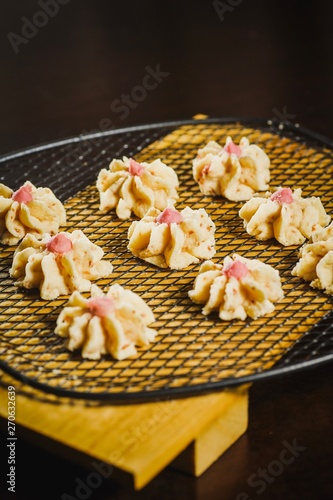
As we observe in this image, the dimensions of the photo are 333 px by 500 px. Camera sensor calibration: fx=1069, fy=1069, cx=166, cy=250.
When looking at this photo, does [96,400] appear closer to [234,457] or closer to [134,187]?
[234,457]

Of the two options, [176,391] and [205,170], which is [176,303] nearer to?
[176,391]

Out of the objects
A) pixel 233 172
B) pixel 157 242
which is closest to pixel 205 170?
pixel 233 172

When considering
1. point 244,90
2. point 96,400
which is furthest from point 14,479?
point 244,90

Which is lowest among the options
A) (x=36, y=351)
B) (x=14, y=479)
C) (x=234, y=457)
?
(x=234, y=457)

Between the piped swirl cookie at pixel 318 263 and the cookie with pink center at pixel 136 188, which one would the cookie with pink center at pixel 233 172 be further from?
the piped swirl cookie at pixel 318 263

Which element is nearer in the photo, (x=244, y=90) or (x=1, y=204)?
(x=1, y=204)

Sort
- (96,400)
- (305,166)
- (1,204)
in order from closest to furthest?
(96,400) → (1,204) → (305,166)

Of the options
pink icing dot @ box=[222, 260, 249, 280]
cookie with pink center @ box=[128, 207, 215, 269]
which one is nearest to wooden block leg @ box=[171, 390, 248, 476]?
pink icing dot @ box=[222, 260, 249, 280]
